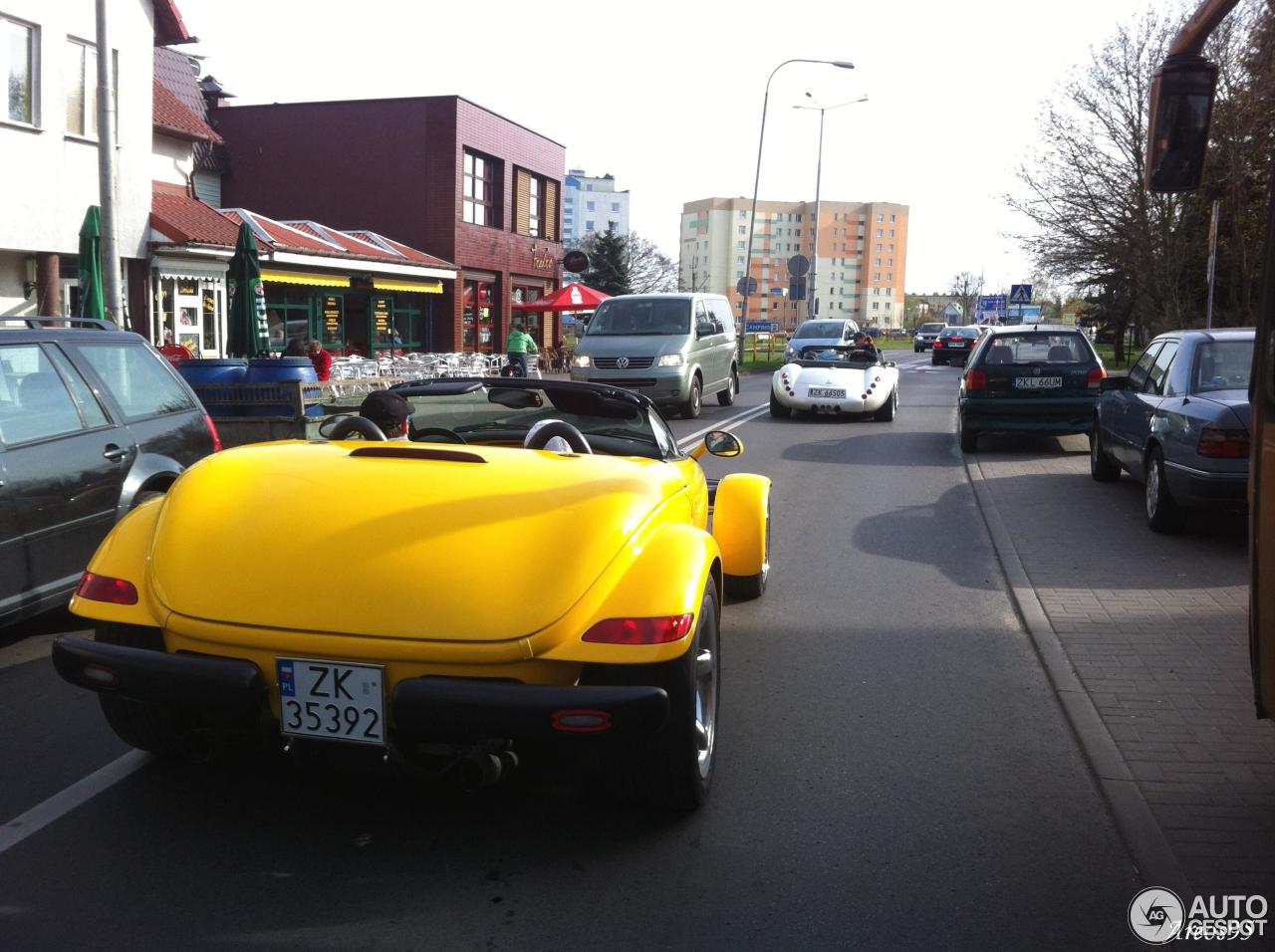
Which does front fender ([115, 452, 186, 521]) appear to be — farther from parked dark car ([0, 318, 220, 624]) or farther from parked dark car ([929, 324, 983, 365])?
parked dark car ([929, 324, 983, 365])

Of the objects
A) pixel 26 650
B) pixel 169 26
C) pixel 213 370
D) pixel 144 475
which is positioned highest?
pixel 169 26

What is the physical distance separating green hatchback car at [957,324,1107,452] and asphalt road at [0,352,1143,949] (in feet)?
31.9

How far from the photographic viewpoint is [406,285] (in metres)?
32.4

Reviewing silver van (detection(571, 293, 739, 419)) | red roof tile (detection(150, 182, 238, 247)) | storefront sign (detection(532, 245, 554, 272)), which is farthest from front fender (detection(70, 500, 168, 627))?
storefront sign (detection(532, 245, 554, 272))

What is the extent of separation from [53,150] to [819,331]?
72.8ft

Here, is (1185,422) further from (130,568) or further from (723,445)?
(130,568)

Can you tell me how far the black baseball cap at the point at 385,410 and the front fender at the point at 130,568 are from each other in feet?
3.81

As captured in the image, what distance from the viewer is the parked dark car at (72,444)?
A: 5773mm

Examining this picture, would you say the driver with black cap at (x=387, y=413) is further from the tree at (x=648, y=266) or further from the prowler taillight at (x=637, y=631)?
the tree at (x=648, y=266)

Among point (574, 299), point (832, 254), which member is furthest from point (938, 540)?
point (832, 254)

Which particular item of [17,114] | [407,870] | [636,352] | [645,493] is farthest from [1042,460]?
[17,114]

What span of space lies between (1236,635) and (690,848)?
13.1 ft

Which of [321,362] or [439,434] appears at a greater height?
[439,434]

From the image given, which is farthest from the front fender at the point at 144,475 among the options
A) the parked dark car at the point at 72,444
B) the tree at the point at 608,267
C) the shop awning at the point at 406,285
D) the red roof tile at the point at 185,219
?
the tree at the point at 608,267
